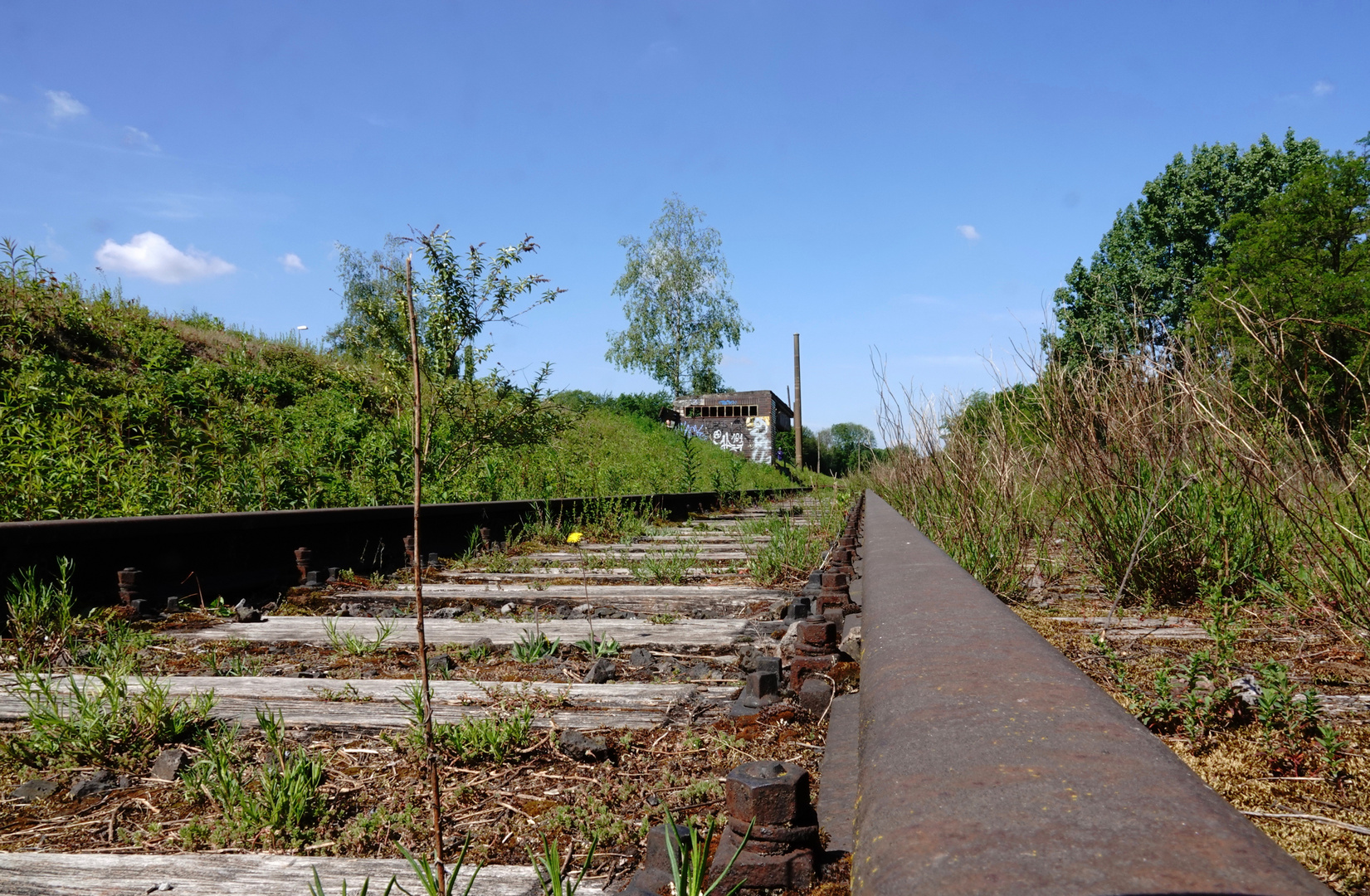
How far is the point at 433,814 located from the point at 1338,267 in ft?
126

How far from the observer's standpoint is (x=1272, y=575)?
10.5 feet

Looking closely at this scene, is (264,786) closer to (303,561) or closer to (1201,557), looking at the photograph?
(303,561)

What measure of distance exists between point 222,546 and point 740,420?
42.4m

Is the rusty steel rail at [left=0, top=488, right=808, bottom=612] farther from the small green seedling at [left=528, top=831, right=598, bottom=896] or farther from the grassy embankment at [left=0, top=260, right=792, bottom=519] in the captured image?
the small green seedling at [left=528, top=831, right=598, bottom=896]

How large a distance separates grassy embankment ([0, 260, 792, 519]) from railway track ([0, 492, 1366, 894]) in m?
2.46

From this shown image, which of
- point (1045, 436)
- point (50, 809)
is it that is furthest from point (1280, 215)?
point (50, 809)

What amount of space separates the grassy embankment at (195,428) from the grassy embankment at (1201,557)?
15.8ft

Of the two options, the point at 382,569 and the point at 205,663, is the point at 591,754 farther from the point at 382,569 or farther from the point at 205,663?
the point at 382,569

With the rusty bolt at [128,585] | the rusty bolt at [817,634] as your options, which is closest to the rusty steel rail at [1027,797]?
the rusty bolt at [817,634]

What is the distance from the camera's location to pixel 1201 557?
333 cm

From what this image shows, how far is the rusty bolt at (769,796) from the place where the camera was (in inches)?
39.0

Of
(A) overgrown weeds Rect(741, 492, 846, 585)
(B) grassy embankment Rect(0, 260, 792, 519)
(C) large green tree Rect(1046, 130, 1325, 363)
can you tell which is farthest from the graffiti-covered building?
(A) overgrown weeds Rect(741, 492, 846, 585)

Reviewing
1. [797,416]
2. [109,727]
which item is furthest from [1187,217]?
[109,727]

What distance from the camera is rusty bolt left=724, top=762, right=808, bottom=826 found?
39.0 inches
